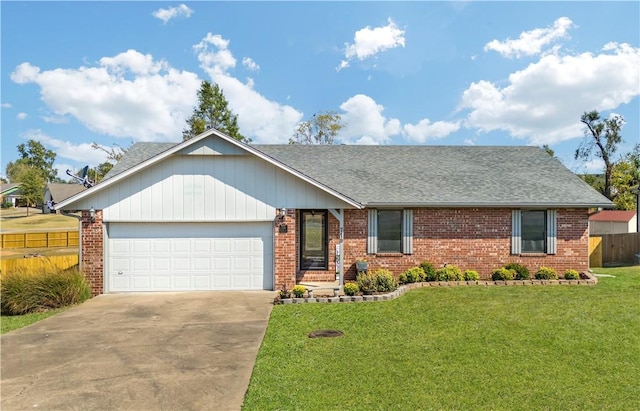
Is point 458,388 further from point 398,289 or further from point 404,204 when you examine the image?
point 404,204

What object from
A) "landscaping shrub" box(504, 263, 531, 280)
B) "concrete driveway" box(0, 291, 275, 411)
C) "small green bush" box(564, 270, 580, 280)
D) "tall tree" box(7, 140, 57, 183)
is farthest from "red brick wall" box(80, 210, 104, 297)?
"tall tree" box(7, 140, 57, 183)

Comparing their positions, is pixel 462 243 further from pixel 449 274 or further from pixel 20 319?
pixel 20 319

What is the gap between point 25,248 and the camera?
29406 millimetres

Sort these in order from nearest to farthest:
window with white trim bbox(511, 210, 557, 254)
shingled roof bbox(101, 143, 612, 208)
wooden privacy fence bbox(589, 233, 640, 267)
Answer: shingled roof bbox(101, 143, 612, 208) < window with white trim bbox(511, 210, 557, 254) < wooden privacy fence bbox(589, 233, 640, 267)

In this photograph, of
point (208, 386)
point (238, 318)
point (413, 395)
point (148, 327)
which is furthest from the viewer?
point (238, 318)

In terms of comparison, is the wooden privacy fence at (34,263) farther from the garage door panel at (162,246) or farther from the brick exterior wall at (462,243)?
the brick exterior wall at (462,243)

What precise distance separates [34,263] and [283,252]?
26.4 ft

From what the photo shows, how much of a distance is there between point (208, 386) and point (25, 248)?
104 ft

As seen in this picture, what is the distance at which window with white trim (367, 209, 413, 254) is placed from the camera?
13.6 m

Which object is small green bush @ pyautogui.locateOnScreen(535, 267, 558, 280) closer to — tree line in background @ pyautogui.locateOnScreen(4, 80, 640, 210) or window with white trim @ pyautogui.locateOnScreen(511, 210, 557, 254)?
window with white trim @ pyautogui.locateOnScreen(511, 210, 557, 254)

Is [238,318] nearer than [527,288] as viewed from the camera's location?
Yes

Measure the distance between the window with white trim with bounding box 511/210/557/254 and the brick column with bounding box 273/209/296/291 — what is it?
797 cm

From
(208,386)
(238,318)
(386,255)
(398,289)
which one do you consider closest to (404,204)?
(386,255)

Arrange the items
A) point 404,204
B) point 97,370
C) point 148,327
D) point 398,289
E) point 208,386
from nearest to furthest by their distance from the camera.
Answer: point 208,386
point 97,370
point 148,327
point 398,289
point 404,204
